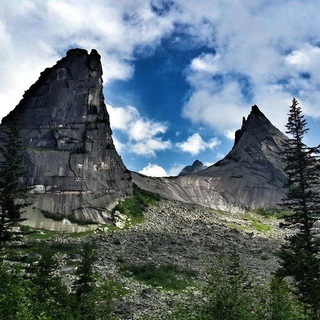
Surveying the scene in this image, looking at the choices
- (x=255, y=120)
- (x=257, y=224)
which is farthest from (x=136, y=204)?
(x=255, y=120)

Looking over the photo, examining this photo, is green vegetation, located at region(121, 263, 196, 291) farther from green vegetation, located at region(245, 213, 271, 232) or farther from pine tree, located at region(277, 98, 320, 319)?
green vegetation, located at region(245, 213, 271, 232)

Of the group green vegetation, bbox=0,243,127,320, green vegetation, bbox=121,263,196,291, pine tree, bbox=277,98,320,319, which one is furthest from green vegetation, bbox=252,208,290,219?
green vegetation, bbox=0,243,127,320

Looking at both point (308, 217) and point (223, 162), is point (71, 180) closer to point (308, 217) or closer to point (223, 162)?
point (308, 217)

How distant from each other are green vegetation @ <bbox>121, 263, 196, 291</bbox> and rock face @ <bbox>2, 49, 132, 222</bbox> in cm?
2621

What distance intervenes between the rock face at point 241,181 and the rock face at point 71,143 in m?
30.1

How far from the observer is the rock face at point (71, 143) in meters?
73.2

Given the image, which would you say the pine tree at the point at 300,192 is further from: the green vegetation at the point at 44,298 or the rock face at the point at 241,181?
the rock face at the point at 241,181

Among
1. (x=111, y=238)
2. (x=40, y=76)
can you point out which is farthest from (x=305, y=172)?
(x=40, y=76)

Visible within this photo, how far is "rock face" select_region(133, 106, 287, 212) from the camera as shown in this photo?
12112 centimetres

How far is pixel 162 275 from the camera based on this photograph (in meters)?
44.7

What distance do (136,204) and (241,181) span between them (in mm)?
60753

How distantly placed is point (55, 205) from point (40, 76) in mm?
40096

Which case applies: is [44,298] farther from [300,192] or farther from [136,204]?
[136,204]

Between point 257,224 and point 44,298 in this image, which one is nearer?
point 44,298
